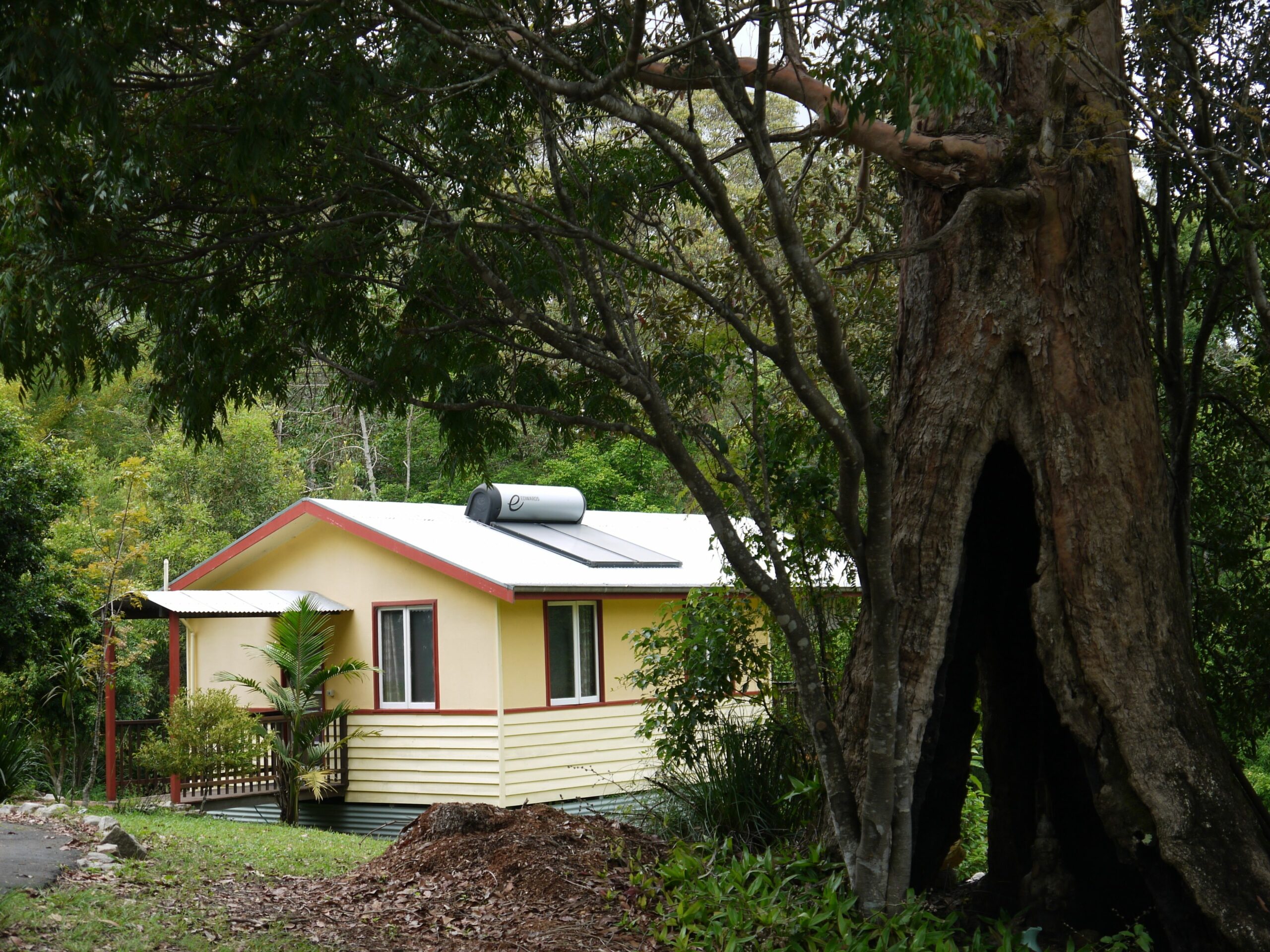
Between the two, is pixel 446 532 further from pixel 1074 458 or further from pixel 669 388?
pixel 1074 458

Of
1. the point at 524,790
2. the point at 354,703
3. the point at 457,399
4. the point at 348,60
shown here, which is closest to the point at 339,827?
the point at 354,703

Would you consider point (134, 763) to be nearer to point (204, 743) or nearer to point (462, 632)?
point (204, 743)

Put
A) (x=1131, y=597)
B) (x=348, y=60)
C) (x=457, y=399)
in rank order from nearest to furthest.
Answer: (x=348, y=60)
(x=1131, y=597)
(x=457, y=399)

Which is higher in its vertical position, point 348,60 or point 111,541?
point 348,60

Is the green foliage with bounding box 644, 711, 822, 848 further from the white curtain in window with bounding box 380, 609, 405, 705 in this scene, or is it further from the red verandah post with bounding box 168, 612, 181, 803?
the red verandah post with bounding box 168, 612, 181, 803

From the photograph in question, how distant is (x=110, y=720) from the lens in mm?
14773

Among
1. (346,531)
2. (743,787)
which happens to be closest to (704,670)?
(743,787)

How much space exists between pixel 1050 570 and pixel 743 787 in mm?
2684

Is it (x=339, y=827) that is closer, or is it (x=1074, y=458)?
(x=1074, y=458)

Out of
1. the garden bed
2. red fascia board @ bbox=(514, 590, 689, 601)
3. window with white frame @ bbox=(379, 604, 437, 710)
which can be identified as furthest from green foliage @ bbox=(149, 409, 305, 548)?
the garden bed

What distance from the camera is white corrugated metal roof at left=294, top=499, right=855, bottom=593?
14.7m

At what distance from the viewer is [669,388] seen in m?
7.39

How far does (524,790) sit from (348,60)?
11099 millimetres

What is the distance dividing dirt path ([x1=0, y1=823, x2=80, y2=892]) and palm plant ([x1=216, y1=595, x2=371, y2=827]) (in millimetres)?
6228
